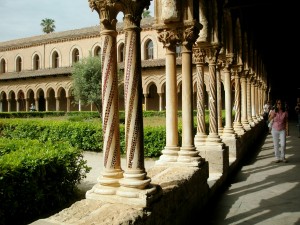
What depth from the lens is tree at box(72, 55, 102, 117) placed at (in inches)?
1056

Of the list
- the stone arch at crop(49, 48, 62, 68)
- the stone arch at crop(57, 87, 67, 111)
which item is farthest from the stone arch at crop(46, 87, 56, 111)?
the stone arch at crop(49, 48, 62, 68)

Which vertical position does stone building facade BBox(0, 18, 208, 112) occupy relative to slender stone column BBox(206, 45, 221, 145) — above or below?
above

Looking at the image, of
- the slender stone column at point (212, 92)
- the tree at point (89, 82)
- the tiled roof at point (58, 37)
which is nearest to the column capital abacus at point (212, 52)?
the slender stone column at point (212, 92)

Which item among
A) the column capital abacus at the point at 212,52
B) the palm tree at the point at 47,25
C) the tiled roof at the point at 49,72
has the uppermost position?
the palm tree at the point at 47,25

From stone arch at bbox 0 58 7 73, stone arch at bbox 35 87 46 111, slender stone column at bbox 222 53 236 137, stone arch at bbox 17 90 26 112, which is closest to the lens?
slender stone column at bbox 222 53 236 137

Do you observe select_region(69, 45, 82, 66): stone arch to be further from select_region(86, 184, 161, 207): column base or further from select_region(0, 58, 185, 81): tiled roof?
select_region(86, 184, 161, 207): column base

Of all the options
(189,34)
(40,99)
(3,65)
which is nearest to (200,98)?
(189,34)

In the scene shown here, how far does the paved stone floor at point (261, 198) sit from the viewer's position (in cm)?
450

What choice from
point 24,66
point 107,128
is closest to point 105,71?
point 107,128

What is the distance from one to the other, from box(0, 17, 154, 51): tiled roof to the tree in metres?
5.54

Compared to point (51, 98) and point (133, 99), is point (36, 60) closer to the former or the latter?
point (51, 98)

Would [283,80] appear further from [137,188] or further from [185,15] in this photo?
[137,188]

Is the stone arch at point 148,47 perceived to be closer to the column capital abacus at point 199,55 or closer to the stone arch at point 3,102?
the stone arch at point 3,102

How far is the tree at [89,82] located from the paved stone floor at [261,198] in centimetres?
1997
